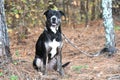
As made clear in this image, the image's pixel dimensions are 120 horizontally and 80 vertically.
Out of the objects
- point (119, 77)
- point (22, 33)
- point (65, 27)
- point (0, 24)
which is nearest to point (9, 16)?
point (22, 33)

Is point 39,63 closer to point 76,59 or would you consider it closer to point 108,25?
point 76,59

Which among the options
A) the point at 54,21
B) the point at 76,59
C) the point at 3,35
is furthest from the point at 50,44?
the point at 76,59

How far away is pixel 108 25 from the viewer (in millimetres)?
8805

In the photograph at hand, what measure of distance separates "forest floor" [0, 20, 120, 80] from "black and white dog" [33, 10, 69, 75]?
0.19 m

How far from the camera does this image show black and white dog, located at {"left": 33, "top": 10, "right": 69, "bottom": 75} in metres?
7.31

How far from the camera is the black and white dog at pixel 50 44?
731cm

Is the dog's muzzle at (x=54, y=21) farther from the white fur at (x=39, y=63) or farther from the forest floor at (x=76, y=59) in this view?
the forest floor at (x=76, y=59)

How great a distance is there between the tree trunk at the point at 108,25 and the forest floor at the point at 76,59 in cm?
21

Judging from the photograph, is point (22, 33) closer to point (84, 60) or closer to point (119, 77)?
point (84, 60)

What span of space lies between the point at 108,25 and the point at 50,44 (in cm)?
213

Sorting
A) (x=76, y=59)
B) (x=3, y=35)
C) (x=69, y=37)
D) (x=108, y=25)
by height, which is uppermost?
(x=3, y=35)

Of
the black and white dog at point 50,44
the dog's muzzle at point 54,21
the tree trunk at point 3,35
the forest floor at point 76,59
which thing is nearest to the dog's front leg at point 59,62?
the black and white dog at point 50,44

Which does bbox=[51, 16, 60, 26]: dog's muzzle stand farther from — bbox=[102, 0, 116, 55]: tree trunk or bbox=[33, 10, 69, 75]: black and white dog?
bbox=[102, 0, 116, 55]: tree trunk

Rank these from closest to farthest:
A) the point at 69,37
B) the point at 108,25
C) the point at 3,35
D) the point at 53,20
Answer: the point at 3,35
the point at 53,20
the point at 108,25
the point at 69,37
